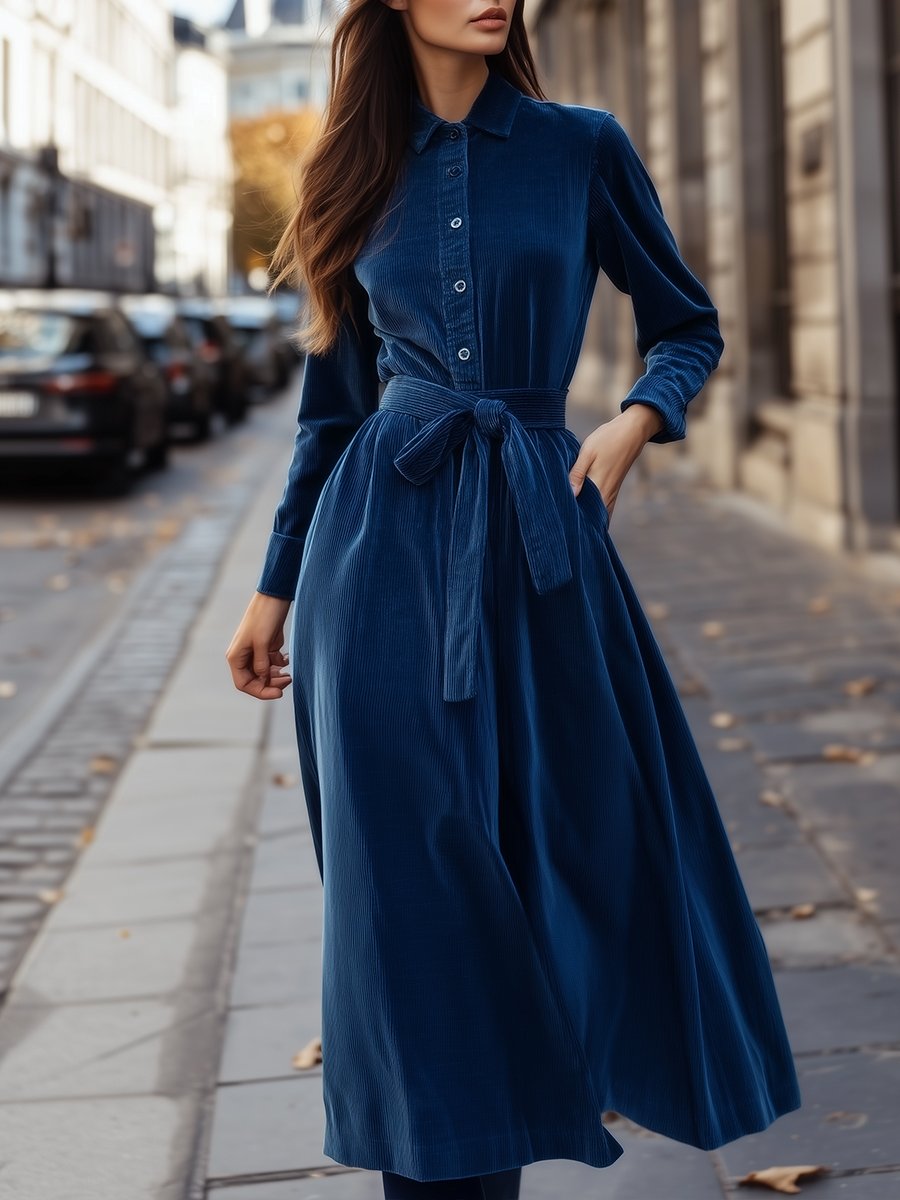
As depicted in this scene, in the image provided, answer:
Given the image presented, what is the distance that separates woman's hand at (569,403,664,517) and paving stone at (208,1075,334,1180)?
1327mm

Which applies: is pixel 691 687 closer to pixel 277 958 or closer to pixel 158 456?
pixel 277 958

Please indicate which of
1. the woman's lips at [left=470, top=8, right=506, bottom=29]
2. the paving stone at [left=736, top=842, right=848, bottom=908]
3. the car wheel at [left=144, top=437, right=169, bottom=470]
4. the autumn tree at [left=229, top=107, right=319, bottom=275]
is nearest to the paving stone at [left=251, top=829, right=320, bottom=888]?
the paving stone at [left=736, top=842, right=848, bottom=908]

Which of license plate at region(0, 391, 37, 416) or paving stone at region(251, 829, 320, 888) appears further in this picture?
license plate at region(0, 391, 37, 416)

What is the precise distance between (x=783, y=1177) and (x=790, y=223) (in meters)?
9.88

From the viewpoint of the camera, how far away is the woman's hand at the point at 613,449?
232 centimetres

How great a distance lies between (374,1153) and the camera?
2.26 metres

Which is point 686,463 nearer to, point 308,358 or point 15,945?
point 15,945

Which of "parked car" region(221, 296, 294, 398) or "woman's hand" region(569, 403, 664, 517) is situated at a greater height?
"parked car" region(221, 296, 294, 398)

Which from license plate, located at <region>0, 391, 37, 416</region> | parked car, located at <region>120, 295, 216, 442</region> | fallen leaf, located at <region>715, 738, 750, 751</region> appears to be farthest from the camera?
parked car, located at <region>120, 295, 216, 442</region>

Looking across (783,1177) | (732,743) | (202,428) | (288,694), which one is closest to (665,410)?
(783,1177)

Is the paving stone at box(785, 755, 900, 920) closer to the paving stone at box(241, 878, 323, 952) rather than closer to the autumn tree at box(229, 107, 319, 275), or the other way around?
the paving stone at box(241, 878, 323, 952)

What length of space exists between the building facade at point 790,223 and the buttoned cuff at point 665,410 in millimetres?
7398

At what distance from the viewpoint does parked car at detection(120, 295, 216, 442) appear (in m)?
21.2

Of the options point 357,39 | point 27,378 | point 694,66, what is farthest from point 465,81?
point 694,66
